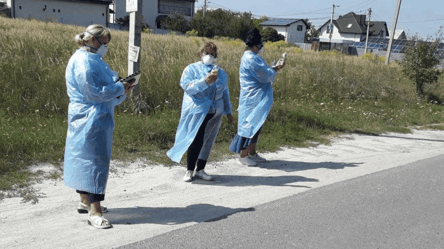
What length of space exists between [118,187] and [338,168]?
327cm

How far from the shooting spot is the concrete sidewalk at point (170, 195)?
3.62 m

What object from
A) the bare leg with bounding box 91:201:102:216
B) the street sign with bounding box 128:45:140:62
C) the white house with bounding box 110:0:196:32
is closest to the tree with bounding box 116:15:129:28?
the white house with bounding box 110:0:196:32

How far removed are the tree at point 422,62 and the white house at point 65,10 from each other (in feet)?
118

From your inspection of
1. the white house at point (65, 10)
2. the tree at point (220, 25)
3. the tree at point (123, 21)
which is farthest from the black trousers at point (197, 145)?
the tree at point (123, 21)

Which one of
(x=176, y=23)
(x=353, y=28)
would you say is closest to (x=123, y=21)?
(x=176, y=23)

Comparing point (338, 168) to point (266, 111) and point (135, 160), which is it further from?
point (135, 160)

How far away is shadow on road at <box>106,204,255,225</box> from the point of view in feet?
13.1

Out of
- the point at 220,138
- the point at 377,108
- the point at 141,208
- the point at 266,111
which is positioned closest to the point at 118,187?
the point at 141,208

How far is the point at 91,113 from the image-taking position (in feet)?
11.8

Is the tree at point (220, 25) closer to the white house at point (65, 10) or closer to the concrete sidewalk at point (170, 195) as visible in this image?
the white house at point (65, 10)

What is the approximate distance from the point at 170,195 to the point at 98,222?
3.82 ft

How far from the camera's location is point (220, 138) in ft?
24.6

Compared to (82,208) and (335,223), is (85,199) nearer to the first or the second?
(82,208)

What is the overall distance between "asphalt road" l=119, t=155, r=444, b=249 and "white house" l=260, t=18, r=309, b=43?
6844 centimetres
